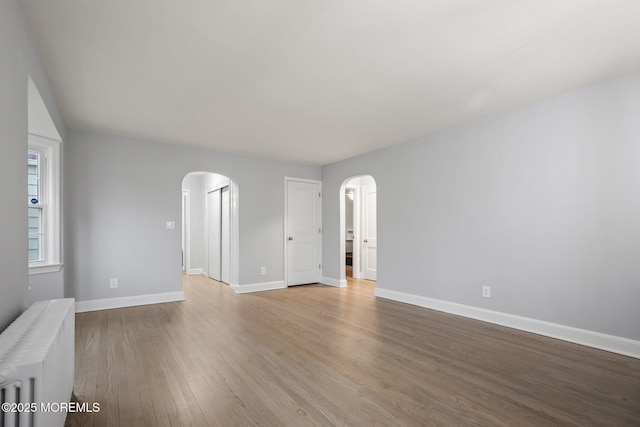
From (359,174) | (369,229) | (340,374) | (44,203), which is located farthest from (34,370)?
(369,229)

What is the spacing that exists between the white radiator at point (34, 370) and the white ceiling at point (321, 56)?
6.01ft

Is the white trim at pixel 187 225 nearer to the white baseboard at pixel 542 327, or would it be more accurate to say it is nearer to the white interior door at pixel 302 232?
the white interior door at pixel 302 232

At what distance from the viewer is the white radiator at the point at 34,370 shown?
43.6 inches

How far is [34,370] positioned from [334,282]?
17.6 feet

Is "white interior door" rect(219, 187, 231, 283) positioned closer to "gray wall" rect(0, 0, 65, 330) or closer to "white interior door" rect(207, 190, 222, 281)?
"white interior door" rect(207, 190, 222, 281)

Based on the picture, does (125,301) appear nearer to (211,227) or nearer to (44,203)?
(44,203)

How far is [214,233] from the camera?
7.13 m

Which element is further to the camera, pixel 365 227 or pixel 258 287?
pixel 365 227

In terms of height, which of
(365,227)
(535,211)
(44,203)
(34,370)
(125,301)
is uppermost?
(44,203)

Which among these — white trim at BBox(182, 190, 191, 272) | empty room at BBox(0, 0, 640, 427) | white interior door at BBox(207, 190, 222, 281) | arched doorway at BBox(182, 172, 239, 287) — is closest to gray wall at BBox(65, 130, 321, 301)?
empty room at BBox(0, 0, 640, 427)

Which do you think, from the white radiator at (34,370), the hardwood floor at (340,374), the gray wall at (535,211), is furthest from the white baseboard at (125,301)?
the gray wall at (535,211)

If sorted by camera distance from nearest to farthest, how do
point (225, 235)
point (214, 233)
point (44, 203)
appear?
1. point (44, 203)
2. point (225, 235)
3. point (214, 233)

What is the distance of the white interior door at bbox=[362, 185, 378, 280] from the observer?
6.98 metres

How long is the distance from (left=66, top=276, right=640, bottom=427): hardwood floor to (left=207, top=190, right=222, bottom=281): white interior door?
280 centimetres
